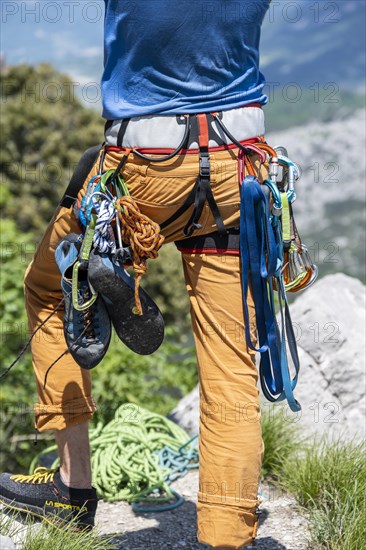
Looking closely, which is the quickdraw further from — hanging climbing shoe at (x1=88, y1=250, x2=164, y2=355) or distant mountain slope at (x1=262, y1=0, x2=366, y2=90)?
distant mountain slope at (x1=262, y1=0, x2=366, y2=90)

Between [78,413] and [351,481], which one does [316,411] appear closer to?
[351,481]

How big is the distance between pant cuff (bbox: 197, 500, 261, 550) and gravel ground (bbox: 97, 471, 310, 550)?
500 millimetres

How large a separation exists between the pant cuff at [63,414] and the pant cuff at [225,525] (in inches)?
23.1

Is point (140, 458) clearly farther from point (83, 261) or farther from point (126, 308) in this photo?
point (83, 261)

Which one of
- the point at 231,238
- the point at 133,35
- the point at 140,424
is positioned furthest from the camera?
the point at 140,424

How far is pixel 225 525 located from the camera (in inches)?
90.7

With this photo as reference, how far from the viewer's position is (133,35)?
2238 millimetres

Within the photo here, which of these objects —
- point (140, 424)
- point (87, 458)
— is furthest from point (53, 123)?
point (87, 458)

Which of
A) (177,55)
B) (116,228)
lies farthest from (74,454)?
(177,55)

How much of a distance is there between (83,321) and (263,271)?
22.6 inches

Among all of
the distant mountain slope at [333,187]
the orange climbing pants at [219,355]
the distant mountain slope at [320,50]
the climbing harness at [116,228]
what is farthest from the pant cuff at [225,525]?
the distant mountain slope at [320,50]

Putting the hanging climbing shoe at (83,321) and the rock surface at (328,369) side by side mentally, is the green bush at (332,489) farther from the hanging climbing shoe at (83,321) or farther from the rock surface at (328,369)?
the hanging climbing shoe at (83,321)

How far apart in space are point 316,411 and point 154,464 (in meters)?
0.90

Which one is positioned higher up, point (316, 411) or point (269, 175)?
point (269, 175)
